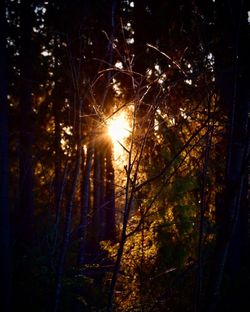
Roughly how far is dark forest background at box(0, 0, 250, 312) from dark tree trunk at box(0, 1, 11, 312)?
0.08 ft

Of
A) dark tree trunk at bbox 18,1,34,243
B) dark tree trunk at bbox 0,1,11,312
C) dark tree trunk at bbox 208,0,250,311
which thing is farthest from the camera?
dark tree trunk at bbox 18,1,34,243

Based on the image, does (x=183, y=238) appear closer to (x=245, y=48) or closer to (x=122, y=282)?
(x=122, y=282)

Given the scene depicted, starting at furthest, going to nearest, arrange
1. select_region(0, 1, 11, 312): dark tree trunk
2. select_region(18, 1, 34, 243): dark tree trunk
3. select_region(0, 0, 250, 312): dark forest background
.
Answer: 1. select_region(18, 1, 34, 243): dark tree trunk
2. select_region(0, 1, 11, 312): dark tree trunk
3. select_region(0, 0, 250, 312): dark forest background

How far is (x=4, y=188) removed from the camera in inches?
307

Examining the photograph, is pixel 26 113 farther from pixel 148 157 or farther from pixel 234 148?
pixel 234 148

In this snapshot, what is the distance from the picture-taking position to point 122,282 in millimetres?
5742

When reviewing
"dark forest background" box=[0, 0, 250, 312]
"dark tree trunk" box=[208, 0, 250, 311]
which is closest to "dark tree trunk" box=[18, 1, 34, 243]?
"dark forest background" box=[0, 0, 250, 312]

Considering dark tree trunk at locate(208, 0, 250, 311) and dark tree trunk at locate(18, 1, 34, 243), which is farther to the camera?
dark tree trunk at locate(18, 1, 34, 243)

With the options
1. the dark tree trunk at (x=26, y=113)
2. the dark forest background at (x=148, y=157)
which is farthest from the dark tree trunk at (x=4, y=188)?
the dark tree trunk at (x=26, y=113)

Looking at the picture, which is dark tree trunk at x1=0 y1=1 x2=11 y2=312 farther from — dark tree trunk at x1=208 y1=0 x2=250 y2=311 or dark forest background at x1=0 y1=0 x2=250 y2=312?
dark tree trunk at x1=208 y1=0 x2=250 y2=311

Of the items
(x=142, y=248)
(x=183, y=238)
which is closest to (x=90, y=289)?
(x=142, y=248)

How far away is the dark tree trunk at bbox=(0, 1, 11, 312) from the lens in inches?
303

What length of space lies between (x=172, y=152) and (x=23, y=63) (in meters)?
6.94

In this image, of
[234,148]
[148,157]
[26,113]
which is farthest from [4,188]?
[234,148]
